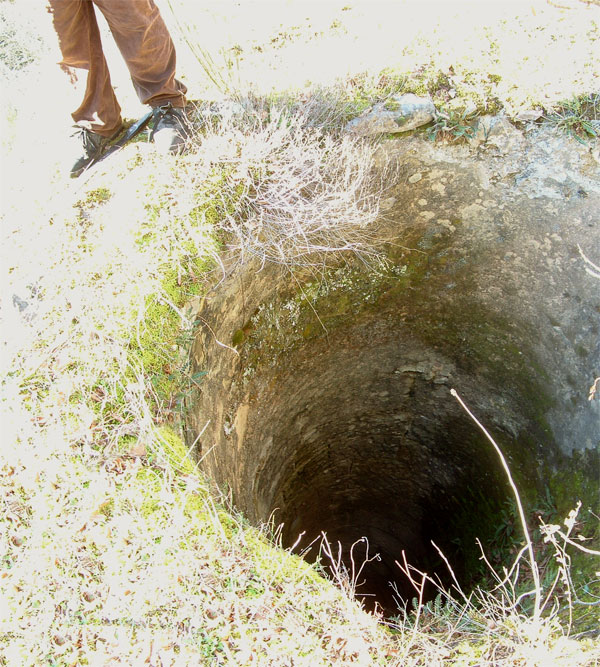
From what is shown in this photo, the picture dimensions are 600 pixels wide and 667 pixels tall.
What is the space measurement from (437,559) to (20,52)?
22.5 ft

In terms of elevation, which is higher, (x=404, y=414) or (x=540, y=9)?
(x=540, y=9)

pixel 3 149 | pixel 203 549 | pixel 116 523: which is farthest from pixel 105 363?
pixel 3 149

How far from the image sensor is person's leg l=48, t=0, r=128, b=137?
2618 millimetres

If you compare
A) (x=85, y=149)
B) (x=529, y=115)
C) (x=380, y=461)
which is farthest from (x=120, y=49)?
(x=380, y=461)

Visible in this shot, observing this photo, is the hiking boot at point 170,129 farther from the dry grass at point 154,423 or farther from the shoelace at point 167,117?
the dry grass at point 154,423

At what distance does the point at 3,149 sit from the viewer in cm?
372

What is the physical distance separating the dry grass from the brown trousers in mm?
282

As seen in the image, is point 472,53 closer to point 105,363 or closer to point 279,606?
point 105,363

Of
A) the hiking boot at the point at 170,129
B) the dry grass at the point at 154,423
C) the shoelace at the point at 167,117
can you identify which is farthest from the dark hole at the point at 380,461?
the shoelace at the point at 167,117

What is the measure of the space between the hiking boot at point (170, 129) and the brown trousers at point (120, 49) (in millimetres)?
57

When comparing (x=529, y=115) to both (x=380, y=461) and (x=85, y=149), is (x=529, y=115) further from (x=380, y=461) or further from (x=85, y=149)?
(x=380, y=461)

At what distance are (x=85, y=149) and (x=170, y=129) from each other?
608 mm

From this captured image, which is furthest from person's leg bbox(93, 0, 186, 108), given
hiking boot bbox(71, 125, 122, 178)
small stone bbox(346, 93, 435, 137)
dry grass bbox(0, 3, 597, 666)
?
small stone bbox(346, 93, 435, 137)

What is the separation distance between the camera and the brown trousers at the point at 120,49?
257 cm
